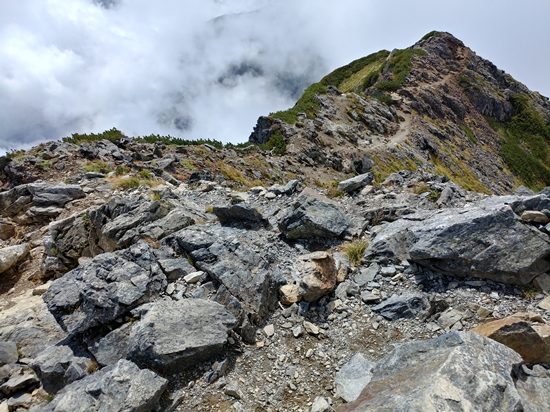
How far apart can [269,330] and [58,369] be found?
14.1 feet

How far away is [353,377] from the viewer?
5.64m

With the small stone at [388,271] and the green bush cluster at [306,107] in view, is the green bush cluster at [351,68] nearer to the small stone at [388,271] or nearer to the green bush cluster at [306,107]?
the green bush cluster at [306,107]

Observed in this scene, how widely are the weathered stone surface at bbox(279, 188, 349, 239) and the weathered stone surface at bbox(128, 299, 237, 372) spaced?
11.9 feet

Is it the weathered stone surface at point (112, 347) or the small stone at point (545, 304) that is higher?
the weathered stone surface at point (112, 347)

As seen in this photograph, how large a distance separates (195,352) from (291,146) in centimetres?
2988

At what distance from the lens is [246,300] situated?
7.16 metres

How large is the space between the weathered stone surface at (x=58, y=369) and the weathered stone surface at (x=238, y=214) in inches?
216

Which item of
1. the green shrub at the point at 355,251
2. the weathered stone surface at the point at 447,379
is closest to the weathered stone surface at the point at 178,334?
the weathered stone surface at the point at 447,379

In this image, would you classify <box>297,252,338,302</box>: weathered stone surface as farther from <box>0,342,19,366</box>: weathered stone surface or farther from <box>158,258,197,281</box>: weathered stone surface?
<box>0,342,19,366</box>: weathered stone surface

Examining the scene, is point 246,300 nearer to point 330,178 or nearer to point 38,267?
point 38,267

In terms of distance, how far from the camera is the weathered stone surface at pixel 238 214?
10242 mm

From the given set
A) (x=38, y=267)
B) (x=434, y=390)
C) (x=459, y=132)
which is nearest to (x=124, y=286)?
(x=434, y=390)

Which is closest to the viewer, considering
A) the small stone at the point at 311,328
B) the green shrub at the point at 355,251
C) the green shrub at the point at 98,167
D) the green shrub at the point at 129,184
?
the small stone at the point at 311,328

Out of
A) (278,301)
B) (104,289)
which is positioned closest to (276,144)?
(278,301)
